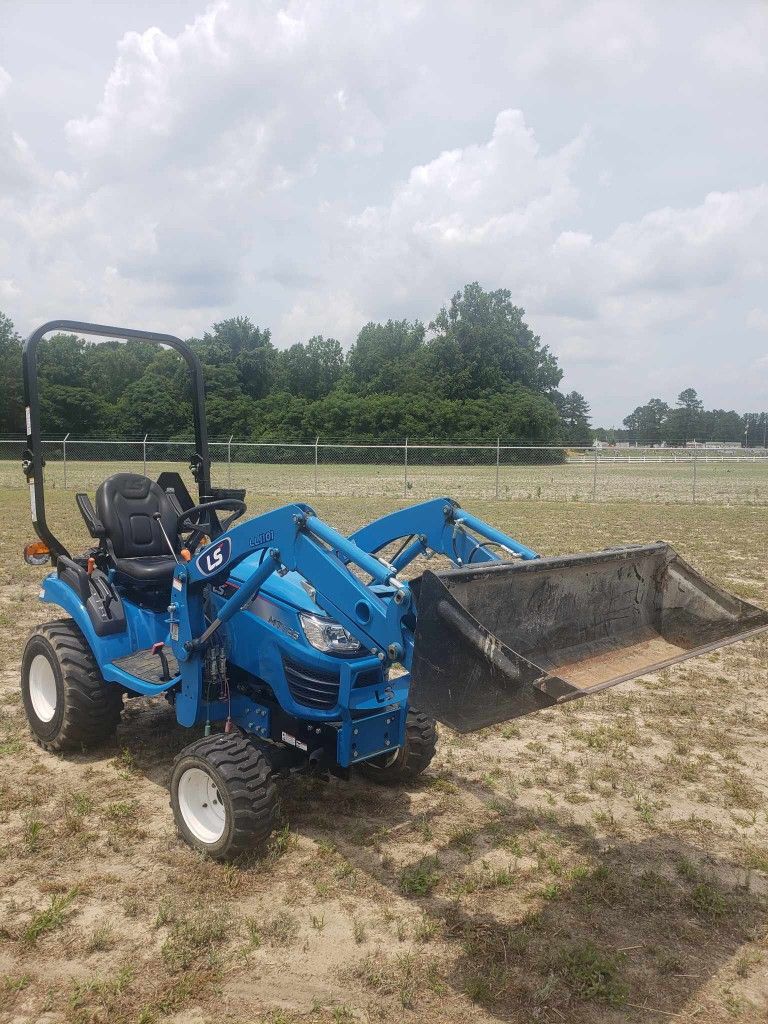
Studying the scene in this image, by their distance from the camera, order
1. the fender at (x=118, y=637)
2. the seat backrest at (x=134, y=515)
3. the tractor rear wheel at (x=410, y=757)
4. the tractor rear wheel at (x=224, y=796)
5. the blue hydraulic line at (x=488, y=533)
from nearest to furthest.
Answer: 1. the tractor rear wheel at (x=224, y=796)
2. the blue hydraulic line at (x=488, y=533)
3. the tractor rear wheel at (x=410, y=757)
4. the fender at (x=118, y=637)
5. the seat backrest at (x=134, y=515)

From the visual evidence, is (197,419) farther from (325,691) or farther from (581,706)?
(581,706)

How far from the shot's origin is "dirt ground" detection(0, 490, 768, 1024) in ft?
8.85

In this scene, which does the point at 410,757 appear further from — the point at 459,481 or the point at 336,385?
the point at 336,385

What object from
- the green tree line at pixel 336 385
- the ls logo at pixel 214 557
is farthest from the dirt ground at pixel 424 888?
the green tree line at pixel 336 385

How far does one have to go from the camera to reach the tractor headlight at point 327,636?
143 inches

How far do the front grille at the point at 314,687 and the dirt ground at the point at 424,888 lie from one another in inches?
26.4

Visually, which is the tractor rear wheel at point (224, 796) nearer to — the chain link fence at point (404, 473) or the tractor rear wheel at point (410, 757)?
the tractor rear wheel at point (410, 757)

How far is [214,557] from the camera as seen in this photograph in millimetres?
3709

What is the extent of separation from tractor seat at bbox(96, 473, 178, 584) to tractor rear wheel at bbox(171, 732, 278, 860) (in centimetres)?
122

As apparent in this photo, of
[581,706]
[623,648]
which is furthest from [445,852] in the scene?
[581,706]

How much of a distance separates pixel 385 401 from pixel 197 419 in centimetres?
5401

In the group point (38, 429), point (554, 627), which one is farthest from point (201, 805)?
point (38, 429)

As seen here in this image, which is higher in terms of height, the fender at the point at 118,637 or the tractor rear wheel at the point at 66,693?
the fender at the point at 118,637

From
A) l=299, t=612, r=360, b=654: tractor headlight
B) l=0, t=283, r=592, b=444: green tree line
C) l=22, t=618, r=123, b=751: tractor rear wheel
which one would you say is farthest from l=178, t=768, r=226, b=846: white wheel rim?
l=0, t=283, r=592, b=444: green tree line
